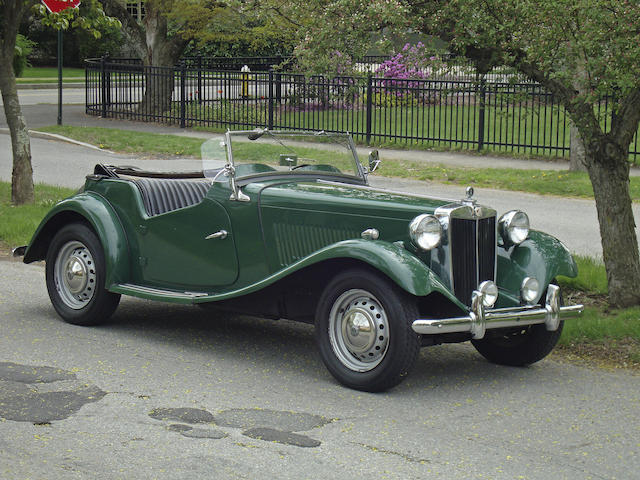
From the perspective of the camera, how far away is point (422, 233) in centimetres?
628

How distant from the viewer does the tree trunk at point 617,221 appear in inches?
322

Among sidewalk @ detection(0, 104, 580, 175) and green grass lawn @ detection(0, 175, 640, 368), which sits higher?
sidewalk @ detection(0, 104, 580, 175)

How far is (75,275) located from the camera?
26.2 feet

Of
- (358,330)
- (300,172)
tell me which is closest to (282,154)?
(300,172)

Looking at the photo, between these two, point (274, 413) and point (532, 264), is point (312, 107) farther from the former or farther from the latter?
point (274, 413)

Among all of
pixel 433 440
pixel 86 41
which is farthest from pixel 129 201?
pixel 86 41

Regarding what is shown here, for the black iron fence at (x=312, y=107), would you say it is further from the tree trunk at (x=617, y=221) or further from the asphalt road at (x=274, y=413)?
the asphalt road at (x=274, y=413)

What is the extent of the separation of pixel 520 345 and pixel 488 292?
80cm

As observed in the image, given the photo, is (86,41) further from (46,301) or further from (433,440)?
(433,440)

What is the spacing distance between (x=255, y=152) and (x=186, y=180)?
36.6 inches

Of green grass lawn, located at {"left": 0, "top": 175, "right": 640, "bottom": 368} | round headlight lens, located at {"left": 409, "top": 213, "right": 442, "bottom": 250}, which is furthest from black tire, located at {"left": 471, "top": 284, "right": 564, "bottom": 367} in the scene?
round headlight lens, located at {"left": 409, "top": 213, "right": 442, "bottom": 250}

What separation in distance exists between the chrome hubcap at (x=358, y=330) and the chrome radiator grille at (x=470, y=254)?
0.56 metres

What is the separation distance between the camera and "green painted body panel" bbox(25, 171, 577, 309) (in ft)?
21.2

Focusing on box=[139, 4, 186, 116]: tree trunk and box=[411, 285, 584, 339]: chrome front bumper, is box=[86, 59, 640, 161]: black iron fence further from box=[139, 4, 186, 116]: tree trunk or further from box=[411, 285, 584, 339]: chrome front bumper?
box=[411, 285, 584, 339]: chrome front bumper
